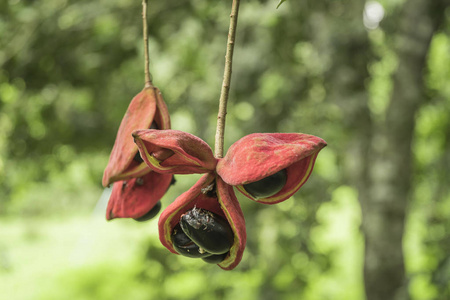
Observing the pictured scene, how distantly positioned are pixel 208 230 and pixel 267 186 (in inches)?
2.5

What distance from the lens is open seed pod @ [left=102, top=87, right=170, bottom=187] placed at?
1.71ft

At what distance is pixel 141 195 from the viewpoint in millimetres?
543

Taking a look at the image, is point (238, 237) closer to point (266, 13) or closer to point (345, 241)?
point (266, 13)

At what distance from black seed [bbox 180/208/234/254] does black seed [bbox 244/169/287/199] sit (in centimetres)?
4

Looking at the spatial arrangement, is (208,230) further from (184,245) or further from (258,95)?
(258,95)

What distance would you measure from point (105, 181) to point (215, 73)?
4.76 feet

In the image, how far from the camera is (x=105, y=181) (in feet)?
1.76

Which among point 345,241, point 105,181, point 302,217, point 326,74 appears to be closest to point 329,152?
point 302,217

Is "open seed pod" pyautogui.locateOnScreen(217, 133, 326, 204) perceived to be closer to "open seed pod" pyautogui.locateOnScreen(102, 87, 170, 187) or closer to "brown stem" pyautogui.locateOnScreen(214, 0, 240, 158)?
Result: "brown stem" pyautogui.locateOnScreen(214, 0, 240, 158)

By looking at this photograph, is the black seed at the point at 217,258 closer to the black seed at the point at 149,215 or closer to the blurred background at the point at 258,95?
the black seed at the point at 149,215

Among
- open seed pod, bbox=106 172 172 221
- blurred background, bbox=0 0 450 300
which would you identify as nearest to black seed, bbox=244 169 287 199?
open seed pod, bbox=106 172 172 221

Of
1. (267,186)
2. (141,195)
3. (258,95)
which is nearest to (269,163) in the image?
(267,186)

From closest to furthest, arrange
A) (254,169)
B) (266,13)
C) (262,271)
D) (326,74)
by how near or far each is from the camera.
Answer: (254,169)
(266,13)
(326,74)
(262,271)

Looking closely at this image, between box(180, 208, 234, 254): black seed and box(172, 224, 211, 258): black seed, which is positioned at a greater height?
box(180, 208, 234, 254): black seed
